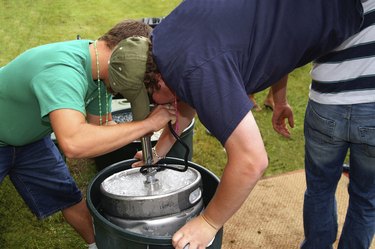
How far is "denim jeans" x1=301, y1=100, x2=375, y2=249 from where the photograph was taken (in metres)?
1.68

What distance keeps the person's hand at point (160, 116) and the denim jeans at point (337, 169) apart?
0.63 meters

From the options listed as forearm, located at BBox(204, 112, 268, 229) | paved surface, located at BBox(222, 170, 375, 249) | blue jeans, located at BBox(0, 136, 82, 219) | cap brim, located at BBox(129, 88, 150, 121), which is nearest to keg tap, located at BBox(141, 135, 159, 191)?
cap brim, located at BBox(129, 88, 150, 121)

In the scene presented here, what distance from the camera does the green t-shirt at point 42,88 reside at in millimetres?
1504

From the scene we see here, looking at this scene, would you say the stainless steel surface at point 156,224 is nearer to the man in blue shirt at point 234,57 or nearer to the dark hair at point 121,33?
the man in blue shirt at point 234,57

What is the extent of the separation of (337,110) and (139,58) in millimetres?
810

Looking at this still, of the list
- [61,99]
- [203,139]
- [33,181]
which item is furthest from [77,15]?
[61,99]

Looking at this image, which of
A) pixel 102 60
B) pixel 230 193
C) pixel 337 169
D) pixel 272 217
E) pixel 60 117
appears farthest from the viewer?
pixel 272 217

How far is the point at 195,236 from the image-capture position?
1418 mm

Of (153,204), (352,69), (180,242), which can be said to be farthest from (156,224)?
(352,69)

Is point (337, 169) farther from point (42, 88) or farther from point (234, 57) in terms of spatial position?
point (42, 88)

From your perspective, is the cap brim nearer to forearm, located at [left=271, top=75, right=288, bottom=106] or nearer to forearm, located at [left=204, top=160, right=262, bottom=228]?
forearm, located at [left=204, top=160, right=262, bottom=228]

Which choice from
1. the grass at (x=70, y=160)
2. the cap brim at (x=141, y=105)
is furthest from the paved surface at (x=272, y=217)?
the cap brim at (x=141, y=105)

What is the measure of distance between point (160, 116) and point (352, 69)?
0.74 metres

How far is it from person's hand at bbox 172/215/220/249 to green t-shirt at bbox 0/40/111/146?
1.77 feet
